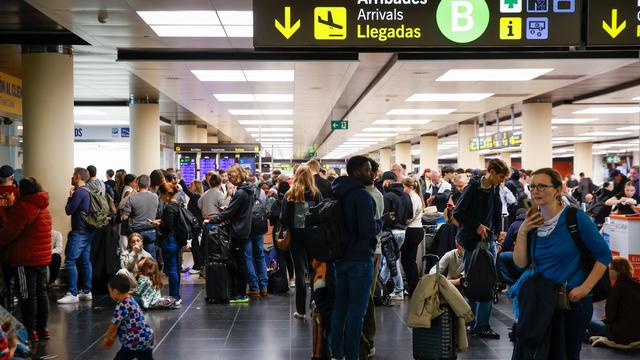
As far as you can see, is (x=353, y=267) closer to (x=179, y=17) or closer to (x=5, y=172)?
(x=5, y=172)

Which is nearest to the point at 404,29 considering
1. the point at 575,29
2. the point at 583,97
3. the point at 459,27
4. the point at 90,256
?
the point at 459,27

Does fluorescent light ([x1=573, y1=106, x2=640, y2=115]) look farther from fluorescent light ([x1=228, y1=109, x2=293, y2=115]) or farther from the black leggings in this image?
the black leggings

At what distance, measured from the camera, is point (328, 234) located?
5.25m

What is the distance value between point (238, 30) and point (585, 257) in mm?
6422

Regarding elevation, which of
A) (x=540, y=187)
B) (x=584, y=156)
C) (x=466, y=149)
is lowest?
(x=540, y=187)

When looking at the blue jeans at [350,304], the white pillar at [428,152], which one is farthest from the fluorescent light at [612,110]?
the blue jeans at [350,304]

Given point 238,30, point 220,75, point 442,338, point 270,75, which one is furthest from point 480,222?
point 220,75

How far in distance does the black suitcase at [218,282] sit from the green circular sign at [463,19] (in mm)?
4547

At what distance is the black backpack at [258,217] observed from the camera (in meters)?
9.03

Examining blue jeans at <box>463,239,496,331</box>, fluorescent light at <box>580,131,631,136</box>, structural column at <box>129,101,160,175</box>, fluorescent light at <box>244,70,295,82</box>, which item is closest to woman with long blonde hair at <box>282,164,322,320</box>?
blue jeans at <box>463,239,496,331</box>

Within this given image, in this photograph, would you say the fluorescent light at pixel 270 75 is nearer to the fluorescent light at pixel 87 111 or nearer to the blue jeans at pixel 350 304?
the blue jeans at pixel 350 304

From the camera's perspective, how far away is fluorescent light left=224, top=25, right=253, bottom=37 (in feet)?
28.8

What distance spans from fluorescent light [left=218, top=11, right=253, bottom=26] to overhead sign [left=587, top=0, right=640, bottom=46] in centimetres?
411

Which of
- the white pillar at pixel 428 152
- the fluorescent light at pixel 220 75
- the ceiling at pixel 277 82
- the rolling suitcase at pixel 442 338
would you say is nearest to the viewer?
the rolling suitcase at pixel 442 338
